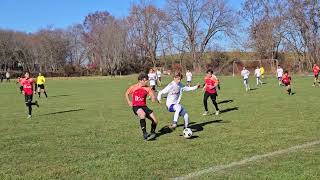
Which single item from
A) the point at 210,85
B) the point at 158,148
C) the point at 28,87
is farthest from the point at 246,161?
the point at 28,87

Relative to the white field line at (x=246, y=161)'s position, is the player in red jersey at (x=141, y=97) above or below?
above

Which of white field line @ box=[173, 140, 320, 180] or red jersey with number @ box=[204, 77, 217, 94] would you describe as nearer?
white field line @ box=[173, 140, 320, 180]

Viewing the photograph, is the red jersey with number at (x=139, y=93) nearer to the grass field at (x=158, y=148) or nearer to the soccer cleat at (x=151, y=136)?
the soccer cleat at (x=151, y=136)

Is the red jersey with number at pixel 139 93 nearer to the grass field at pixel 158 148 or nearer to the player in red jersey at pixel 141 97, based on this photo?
the player in red jersey at pixel 141 97

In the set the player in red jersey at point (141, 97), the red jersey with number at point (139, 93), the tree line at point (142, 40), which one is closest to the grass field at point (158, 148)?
the player in red jersey at point (141, 97)

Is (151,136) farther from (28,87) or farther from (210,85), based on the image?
(28,87)

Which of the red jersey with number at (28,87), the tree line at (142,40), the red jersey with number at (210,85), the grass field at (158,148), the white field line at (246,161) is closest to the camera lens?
the white field line at (246,161)

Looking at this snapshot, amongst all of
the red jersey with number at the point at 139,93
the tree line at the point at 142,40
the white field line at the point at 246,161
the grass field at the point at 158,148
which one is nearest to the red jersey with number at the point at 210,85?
the grass field at the point at 158,148

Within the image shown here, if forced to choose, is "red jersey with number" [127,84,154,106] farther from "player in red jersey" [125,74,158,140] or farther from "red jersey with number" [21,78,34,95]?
"red jersey with number" [21,78,34,95]

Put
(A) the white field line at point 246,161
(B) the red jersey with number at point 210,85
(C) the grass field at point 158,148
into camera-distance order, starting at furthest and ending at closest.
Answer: (B) the red jersey with number at point 210,85
(C) the grass field at point 158,148
(A) the white field line at point 246,161

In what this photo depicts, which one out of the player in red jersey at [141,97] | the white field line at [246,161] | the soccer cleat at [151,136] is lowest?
the white field line at [246,161]

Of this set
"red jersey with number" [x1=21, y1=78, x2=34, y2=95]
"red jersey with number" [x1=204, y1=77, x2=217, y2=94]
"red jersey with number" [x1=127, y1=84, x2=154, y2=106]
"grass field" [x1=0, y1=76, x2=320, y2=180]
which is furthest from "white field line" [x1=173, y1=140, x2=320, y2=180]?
"red jersey with number" [x1=21, y1=78, x2=34, y2=95]

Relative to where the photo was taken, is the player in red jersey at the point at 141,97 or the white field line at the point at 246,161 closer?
the white field line at the point at 246,161

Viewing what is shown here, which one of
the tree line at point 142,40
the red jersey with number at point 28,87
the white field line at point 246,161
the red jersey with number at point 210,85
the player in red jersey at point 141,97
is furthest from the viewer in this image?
the tree line at point 142,40
